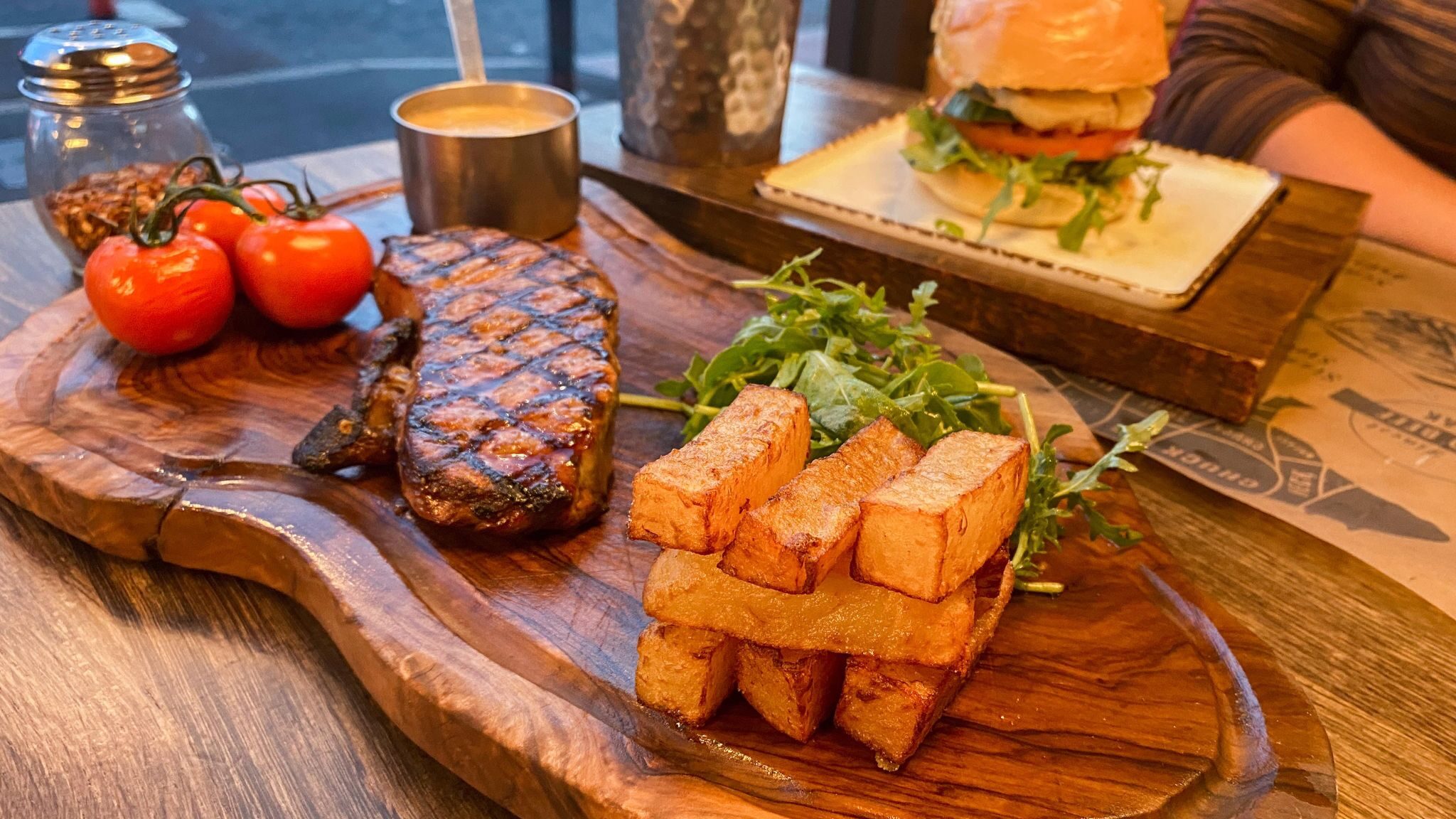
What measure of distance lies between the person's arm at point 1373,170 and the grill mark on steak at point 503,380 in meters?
2.50

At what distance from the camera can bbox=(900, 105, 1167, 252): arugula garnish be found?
2.49 meters

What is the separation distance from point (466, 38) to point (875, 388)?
161 cm

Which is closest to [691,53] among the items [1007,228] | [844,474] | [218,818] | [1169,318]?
[1007,228]

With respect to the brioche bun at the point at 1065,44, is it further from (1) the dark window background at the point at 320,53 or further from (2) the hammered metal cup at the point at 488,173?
(1) the dark window background at the point at 320,53

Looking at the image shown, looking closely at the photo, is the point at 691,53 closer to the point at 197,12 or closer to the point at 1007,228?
the point at 1007,228

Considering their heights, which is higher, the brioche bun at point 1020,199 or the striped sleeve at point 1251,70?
the striped sleeve at point 1251,70

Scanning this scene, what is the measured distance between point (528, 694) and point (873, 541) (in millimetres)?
445

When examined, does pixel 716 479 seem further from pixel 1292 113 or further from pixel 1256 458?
pixel 1292 113

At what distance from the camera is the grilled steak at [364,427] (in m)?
Answer: 1.54

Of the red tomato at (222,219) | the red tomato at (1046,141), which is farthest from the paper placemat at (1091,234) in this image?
the red tomato at (222,219)

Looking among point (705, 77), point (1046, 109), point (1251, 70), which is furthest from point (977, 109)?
point (1251, 70)

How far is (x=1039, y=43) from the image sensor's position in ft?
8.11

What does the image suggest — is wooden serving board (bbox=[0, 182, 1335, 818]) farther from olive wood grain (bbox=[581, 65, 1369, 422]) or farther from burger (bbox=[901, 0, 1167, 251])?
burger (bbox=[901, 0, 1167, 251])

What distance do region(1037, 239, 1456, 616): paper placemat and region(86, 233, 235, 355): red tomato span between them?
5.86ft
